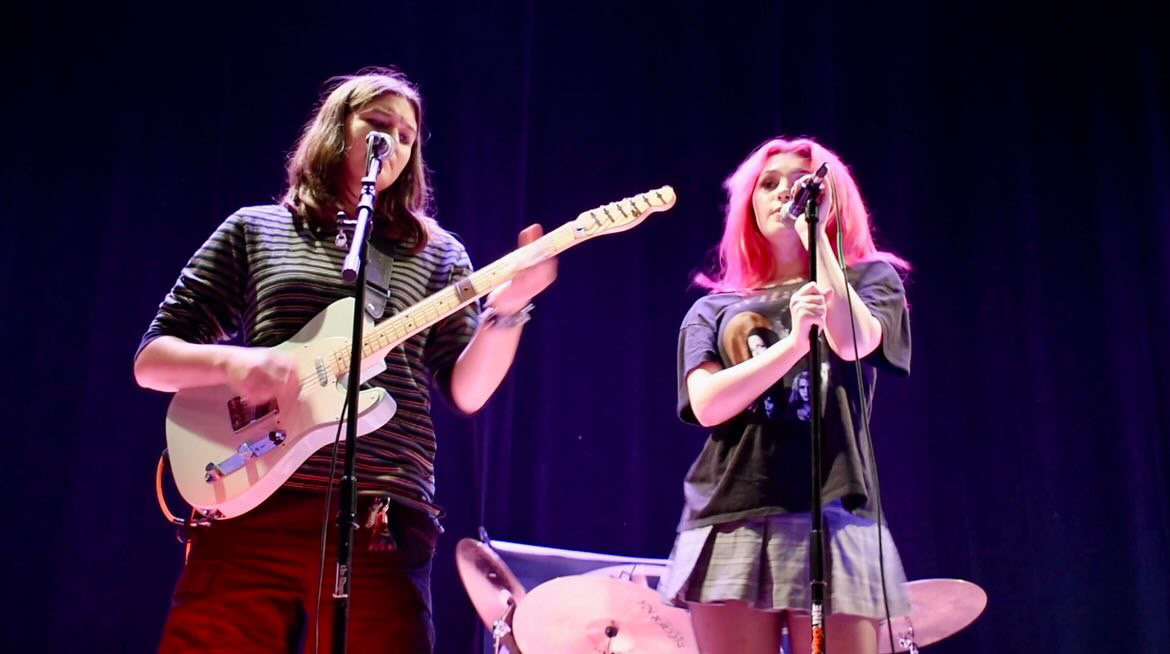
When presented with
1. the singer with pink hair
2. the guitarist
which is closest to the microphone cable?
the singer with pink hair

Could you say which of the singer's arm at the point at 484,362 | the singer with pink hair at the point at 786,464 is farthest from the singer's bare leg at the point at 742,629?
the singer's arm at the point at 484,362

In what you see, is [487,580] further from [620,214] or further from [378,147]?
[378,147]

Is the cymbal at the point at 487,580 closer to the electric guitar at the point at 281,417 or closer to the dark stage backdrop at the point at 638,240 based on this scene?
the dark stage backdrop at the point at 638,240

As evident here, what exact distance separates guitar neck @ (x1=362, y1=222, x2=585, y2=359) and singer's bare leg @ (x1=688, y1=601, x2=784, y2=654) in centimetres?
79

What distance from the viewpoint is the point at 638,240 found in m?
4.14

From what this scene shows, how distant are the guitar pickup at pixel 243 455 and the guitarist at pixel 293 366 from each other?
0.25 feet

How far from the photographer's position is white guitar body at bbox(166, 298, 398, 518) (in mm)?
1973

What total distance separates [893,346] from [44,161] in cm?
321

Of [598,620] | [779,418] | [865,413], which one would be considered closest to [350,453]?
[779,418]

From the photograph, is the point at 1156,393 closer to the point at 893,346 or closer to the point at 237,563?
the point at 893,346

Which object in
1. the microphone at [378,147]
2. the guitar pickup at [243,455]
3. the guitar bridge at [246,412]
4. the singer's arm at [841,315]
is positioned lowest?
the guitar pickup at [243,455]

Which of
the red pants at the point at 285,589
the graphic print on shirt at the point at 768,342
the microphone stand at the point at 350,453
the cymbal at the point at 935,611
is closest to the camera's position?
the microphone stand at the point at 350,453

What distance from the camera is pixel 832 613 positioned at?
1896 millimetres

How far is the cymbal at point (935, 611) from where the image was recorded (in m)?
3.09
